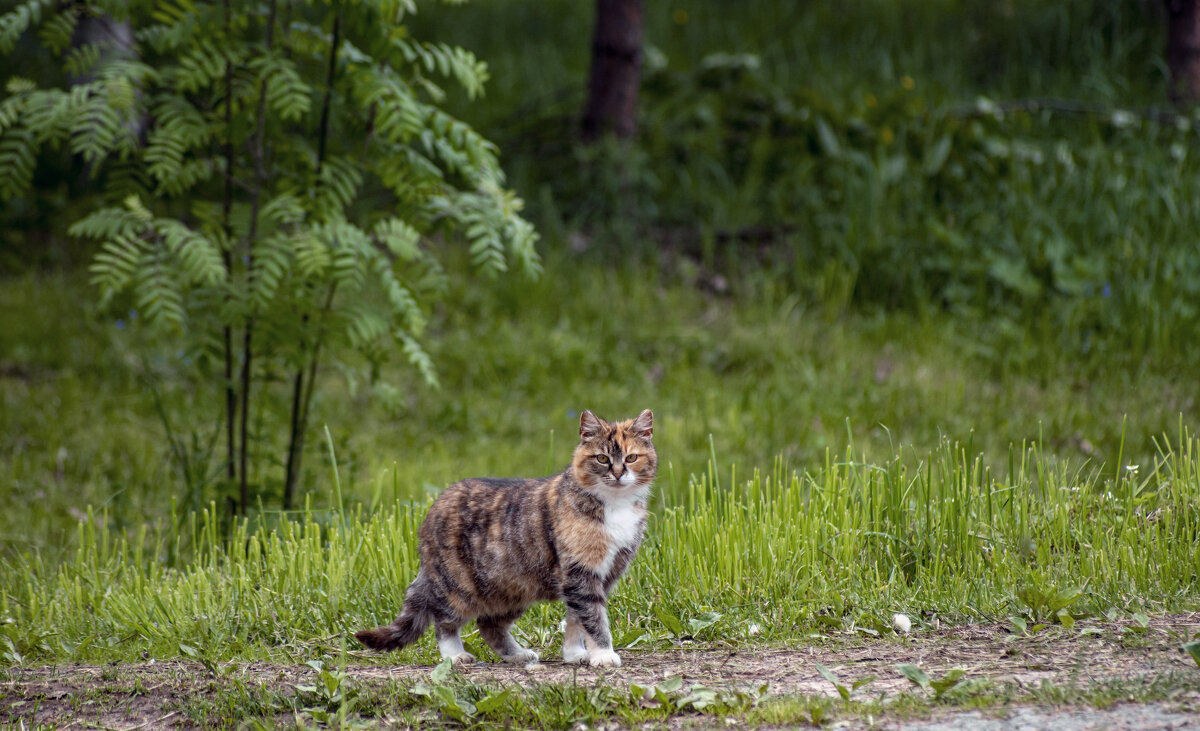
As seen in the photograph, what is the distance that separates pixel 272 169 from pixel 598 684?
Result: 3.48 m

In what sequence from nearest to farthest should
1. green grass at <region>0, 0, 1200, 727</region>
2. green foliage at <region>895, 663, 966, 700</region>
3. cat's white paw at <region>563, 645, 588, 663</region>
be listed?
green foliage at <region>895, 663, 966, 700</region> → cat's white paw at <region>563, 645, 588, 663</region> → green grass at <region>0, 0, 1200, 727</region>

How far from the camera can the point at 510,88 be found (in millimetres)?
12359

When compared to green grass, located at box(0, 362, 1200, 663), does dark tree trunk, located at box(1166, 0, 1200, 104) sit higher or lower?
higher

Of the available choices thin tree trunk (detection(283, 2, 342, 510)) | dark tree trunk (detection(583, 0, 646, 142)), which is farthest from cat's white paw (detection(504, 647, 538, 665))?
dark tree trunk (detection(583, 0, 646, 142))

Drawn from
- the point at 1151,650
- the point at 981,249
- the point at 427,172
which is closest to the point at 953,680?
the point at 1151,650

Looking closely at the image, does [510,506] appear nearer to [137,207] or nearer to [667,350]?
[137,207]

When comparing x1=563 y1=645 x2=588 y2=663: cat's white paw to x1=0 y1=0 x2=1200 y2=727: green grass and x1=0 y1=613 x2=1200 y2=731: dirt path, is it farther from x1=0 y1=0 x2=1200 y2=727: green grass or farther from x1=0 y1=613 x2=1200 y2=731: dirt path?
x1=0 y1=0 x2=1200 y2=727: green grass

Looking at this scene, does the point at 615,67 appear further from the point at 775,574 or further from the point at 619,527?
the point at 619,527

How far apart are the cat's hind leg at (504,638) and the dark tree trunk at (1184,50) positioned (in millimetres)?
9222

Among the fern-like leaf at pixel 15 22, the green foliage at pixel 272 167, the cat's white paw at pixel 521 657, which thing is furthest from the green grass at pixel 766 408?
the fern-like leaf at pixel 15 22

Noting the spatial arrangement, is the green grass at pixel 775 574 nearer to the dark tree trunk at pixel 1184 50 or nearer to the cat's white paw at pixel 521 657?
the cat's white paw at pixel 521 657

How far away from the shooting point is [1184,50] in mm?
9891

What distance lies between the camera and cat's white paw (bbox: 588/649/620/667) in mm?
3605

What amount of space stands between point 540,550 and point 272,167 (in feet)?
9.77
